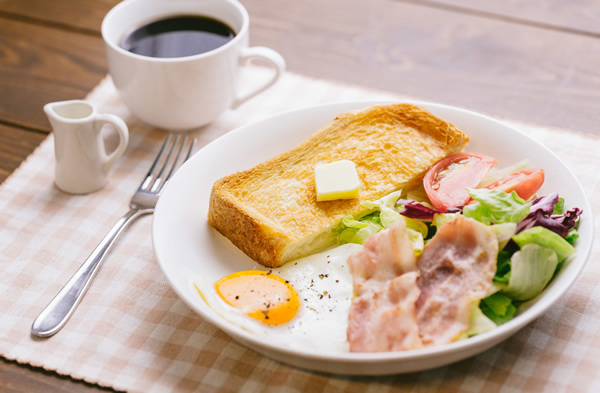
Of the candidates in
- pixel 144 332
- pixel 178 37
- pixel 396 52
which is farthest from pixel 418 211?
pixel 396 52

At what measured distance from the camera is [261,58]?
337 centimetres

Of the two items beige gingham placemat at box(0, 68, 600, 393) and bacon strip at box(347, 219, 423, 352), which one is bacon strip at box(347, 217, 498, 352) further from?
beige gingham placemat at box(0, 68, 600, 393)

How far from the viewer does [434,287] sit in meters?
2.11

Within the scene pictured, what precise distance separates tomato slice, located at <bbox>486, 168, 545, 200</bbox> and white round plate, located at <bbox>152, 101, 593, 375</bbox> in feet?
0.32

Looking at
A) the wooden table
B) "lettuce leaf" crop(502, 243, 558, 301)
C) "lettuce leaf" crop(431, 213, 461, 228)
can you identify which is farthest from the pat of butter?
Result: the wooden table

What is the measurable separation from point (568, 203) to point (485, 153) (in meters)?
0.51

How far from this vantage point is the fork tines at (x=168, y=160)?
300 centimetres

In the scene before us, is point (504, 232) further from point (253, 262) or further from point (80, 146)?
point (80, 146)

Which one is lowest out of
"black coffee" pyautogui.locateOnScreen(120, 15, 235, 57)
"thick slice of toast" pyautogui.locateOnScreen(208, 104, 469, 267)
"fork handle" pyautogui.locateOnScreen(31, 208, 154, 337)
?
"fork handle" pyautogui.locateOnScreen(31, 208, 154, 337)

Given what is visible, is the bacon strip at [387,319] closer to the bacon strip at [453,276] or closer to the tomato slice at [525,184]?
the bacon strip at [453,276]

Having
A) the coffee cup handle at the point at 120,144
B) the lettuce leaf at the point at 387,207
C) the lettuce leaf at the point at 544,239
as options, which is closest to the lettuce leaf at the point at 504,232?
the lettuce leaf at the point at 544,239

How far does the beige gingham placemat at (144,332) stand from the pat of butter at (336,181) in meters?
0.73

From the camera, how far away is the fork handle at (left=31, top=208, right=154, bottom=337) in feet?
7.62

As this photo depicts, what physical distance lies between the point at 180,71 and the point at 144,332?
1.39m
